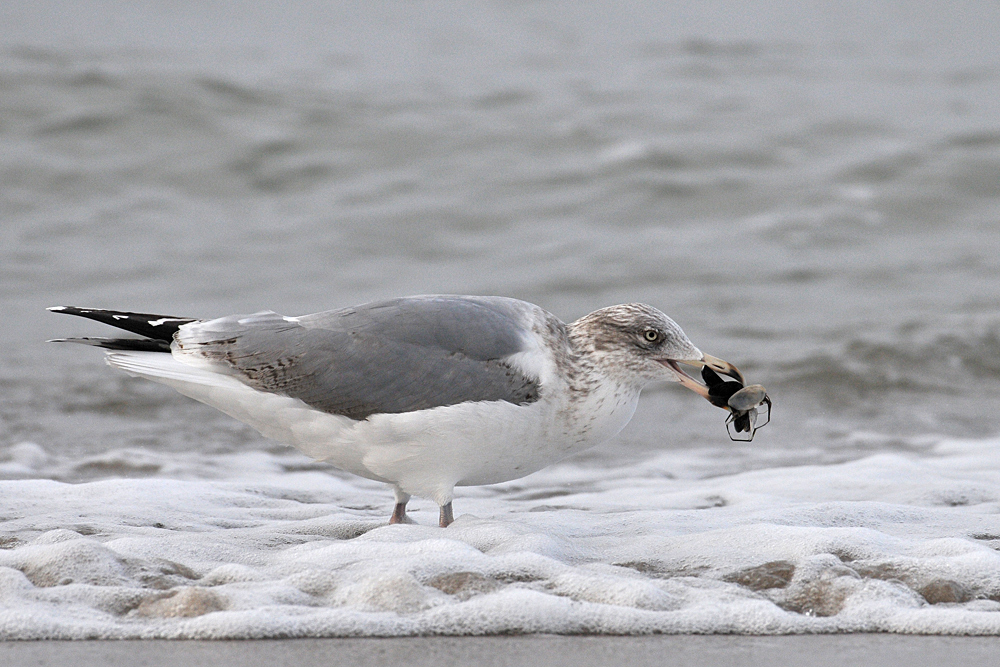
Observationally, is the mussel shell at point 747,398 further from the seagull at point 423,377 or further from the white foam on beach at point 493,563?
the white foam on beach at point 493,563

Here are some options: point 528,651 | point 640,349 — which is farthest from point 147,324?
point 528,651

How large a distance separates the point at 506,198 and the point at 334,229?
5.99 ft

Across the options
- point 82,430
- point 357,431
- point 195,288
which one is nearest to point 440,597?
point 357,431

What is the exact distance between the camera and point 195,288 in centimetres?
952

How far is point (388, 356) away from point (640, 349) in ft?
3.03

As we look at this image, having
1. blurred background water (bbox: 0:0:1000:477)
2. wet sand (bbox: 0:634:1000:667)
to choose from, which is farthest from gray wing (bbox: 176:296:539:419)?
blurred background water (bbox: 0:0:1000:477)

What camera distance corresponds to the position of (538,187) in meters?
12.2

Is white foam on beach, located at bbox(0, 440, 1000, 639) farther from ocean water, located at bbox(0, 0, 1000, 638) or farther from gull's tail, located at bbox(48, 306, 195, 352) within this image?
gull's tail, located at bbox(48, 306, 195, 352)

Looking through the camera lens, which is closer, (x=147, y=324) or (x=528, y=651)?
(x=528, y=651)

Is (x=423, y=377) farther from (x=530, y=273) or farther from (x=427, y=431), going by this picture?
(x=530, y=273)

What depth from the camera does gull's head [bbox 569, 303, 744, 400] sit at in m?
4.37

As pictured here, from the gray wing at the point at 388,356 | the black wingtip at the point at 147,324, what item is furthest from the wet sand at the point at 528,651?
the black wingtip at the point at 147,324

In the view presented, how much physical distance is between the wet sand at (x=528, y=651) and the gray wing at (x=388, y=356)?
1.18m

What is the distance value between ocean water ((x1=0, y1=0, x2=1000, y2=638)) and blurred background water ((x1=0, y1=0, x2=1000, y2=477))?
0.05m
